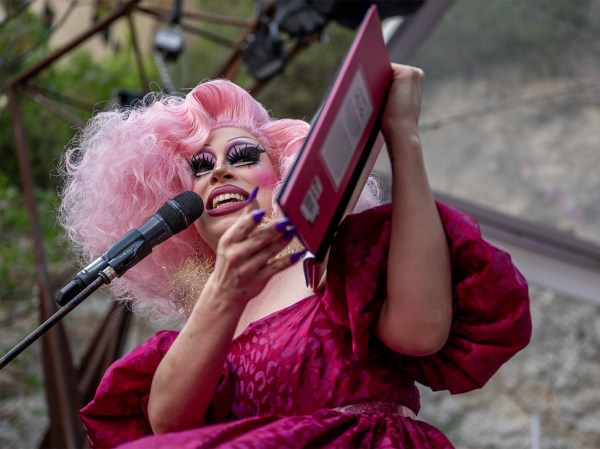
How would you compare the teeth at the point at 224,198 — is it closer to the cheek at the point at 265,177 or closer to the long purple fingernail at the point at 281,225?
the cheek at the point at 265,177

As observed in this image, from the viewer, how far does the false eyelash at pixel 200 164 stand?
159 centimetres

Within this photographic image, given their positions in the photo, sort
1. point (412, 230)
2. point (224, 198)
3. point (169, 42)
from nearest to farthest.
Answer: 1. point (412, 230)
2. point (224, 198)
3. point (169, 42)

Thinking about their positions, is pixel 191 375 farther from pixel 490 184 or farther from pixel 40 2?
pixel 40 2

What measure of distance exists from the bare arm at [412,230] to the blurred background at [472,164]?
161cm

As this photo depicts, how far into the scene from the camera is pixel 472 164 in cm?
416

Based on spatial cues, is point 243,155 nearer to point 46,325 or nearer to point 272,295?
point 272,295

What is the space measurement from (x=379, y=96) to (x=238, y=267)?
295 mm

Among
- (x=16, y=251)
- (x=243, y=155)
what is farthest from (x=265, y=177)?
(x=16, y=251)

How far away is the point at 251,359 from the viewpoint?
1.40 meters

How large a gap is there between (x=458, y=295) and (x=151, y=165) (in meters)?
0.70

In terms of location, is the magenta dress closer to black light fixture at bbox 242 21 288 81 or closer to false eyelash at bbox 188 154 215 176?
false eyelash at bbox 188 154 215 176

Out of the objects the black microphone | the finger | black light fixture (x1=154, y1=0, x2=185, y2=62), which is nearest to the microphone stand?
the black microphone

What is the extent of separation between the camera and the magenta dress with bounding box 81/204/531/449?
1.19m

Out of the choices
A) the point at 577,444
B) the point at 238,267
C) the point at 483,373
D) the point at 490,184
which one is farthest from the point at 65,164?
the point at 577,444
